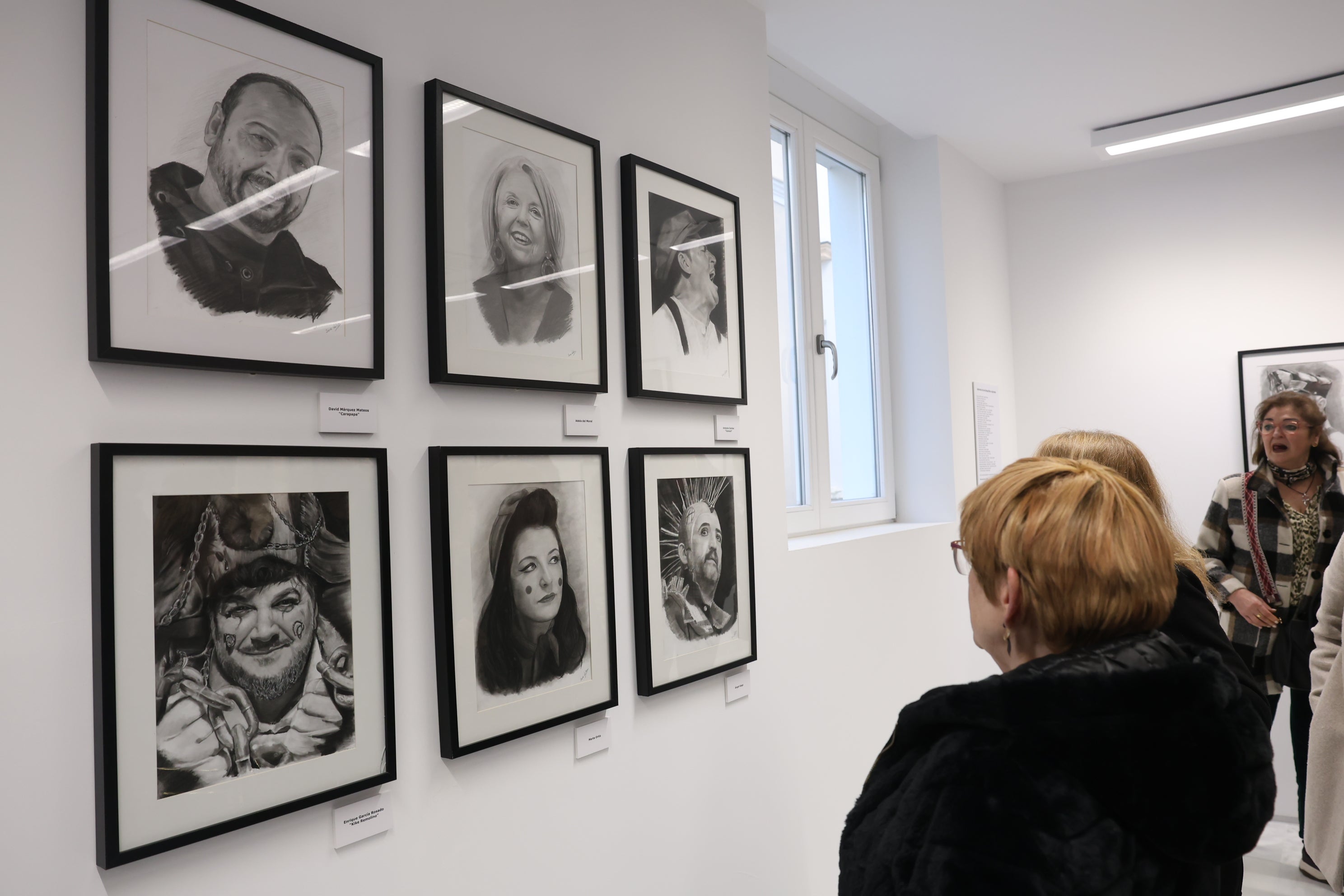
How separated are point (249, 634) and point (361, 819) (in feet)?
1.24

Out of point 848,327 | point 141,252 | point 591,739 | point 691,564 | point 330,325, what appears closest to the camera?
point 141,252

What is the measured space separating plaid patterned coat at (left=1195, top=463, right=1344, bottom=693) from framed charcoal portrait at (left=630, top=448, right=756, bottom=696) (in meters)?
1.79

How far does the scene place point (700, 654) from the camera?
7.29 feet

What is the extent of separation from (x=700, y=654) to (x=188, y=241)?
1443 millimetres

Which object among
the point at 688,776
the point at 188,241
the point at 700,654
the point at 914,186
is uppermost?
the point at 914,186

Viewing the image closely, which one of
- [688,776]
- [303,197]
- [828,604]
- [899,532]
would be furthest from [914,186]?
[303,197]

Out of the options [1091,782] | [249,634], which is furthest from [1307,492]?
[249,634]

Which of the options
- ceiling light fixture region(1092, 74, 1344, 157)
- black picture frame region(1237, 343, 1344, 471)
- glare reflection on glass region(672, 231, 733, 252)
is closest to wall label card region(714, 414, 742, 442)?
glare reflection on glass region(672, 231, 733, 252)

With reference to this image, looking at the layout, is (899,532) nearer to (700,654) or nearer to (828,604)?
(828,604)

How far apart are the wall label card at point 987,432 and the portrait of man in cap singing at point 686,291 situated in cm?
215

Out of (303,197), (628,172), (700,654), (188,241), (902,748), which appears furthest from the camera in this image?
(700,654)

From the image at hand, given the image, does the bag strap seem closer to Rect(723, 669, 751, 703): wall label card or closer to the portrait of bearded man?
Rect(723, 669, 751, 703): wall label card

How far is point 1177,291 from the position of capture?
4.26 m

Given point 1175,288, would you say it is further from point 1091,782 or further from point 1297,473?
point 1091,782
